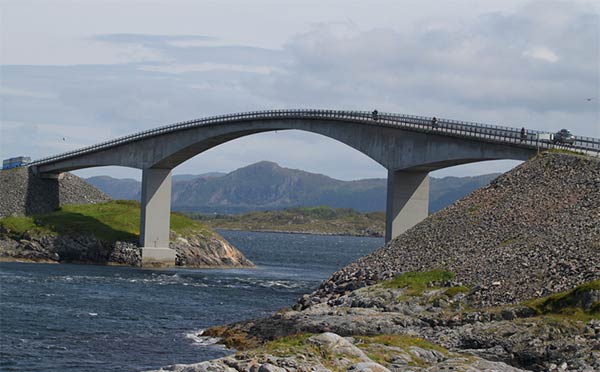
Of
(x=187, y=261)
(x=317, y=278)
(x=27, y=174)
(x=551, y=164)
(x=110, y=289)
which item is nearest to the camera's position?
(x=551, y=164)

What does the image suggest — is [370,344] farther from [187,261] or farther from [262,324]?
[187,261]

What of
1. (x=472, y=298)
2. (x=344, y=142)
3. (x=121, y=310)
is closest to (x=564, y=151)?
(x=472, y=298)

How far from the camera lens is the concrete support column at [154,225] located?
358 feet

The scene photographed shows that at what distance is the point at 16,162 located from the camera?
5094 inches

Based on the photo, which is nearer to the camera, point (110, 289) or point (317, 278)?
point (110, 289)

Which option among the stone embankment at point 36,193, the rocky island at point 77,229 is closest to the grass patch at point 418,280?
Result: the rocky island at point 77,229

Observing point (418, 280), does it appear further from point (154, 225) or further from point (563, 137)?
point (154, 225)

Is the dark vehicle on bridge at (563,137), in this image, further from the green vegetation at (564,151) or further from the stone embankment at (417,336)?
the stone embankment at (417,336)

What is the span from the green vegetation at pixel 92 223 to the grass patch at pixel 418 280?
5780 cm

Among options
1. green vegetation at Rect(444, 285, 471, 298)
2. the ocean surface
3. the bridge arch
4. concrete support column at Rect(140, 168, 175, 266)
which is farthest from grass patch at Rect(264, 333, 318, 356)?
concrete support column at Rect(140, 168, 175, 266)

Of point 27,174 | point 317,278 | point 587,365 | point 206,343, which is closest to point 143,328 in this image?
point 206,343

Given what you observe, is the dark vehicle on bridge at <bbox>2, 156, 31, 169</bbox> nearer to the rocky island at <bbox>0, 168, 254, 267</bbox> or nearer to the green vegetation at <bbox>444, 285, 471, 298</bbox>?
the rocky island at <bbox>0, 168, 254, 267</bbox>

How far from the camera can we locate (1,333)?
2078 inches

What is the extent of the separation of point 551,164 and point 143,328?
29823 millimetres
